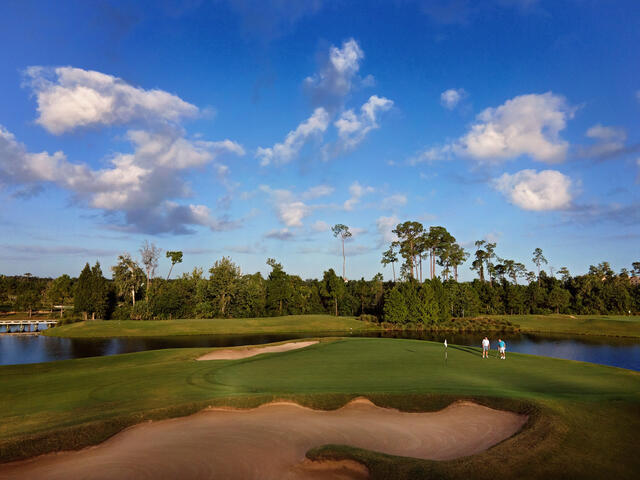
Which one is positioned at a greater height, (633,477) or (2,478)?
(633,477)

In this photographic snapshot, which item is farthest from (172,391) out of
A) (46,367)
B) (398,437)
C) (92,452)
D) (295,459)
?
(46,367)

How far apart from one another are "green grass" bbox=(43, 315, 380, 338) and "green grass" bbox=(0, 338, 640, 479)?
124ft

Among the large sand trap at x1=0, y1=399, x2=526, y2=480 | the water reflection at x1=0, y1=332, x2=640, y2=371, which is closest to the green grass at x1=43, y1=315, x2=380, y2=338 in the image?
the water reflection at x1=0, y1=332, x2=640, y2=371

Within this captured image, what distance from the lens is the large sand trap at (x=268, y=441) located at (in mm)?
9641

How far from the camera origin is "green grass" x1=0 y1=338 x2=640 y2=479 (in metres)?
9.09

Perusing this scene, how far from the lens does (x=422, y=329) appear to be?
228ft

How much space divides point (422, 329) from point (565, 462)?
2494 inches

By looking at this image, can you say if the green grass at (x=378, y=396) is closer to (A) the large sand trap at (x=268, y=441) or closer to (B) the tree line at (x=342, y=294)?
(A) the large sand trap at (x=268, y=441)

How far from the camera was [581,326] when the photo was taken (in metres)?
66.2

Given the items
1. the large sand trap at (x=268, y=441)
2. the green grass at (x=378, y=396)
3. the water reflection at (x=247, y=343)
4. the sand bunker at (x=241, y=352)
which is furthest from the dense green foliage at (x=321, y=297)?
the large sand trap at (x=268, y=441)

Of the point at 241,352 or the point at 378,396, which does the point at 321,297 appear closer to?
the point at 241,352

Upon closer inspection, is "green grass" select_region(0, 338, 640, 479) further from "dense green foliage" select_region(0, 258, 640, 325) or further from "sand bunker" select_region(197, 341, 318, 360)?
"dense green foliage" select_region(0, 258, 640, 325)

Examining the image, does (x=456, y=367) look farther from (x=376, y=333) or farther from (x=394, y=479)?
(x=376, y=333)

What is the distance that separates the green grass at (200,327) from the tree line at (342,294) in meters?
11.3
